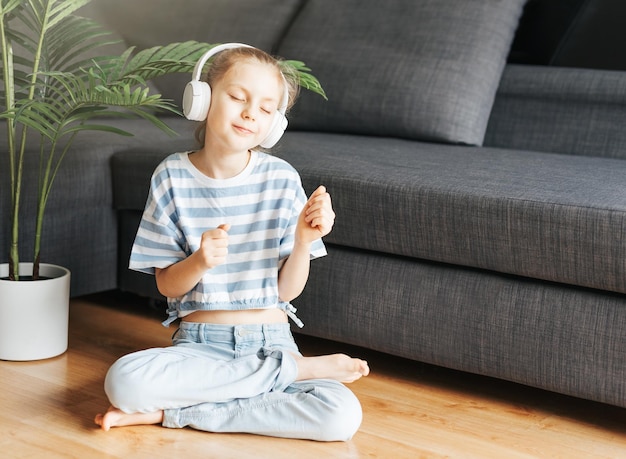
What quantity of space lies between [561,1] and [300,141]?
827mm

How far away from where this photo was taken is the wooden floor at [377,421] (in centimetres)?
138

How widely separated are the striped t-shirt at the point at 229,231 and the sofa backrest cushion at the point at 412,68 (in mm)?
683

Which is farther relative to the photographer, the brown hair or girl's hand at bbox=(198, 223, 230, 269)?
the brown hair

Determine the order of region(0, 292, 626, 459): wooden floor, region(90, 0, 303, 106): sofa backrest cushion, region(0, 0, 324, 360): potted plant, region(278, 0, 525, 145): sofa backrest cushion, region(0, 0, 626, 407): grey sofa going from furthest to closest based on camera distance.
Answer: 1. region(90, 0, 303, 106): sofa backrest cushion
2. region(278, 0, 525, 145): sofa backrest cushion
3. region(0, 0, 324, 360): potted plant
4. region(0, 0, 626, 407): grey sofa
5. region(0, 292, 626, 459): wooden floor

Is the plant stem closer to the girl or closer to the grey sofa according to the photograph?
the grey sofa

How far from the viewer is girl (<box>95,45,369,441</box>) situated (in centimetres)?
143

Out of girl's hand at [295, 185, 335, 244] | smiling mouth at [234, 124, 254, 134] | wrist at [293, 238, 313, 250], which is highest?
smiling mouth at [234, 124, 254, 134]

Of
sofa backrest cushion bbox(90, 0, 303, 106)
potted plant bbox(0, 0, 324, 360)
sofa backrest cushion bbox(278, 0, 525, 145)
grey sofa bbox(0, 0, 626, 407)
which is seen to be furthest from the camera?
sofa backrest cushion bbox(90, 0, 303, 106)

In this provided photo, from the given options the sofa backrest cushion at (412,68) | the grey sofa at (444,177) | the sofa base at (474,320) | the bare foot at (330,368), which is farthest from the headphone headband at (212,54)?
the sofa backrest cushion at (412,68)

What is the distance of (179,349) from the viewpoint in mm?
1516

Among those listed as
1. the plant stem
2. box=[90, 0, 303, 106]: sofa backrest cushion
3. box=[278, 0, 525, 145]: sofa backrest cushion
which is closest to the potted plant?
the plant stem

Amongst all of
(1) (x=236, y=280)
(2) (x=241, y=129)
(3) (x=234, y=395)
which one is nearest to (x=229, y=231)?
(1) (x=236, y=280)

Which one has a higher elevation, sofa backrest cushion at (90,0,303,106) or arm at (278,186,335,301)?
sofa backrest cushion at (90,0,303,106)

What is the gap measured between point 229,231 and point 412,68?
0.85 metres
